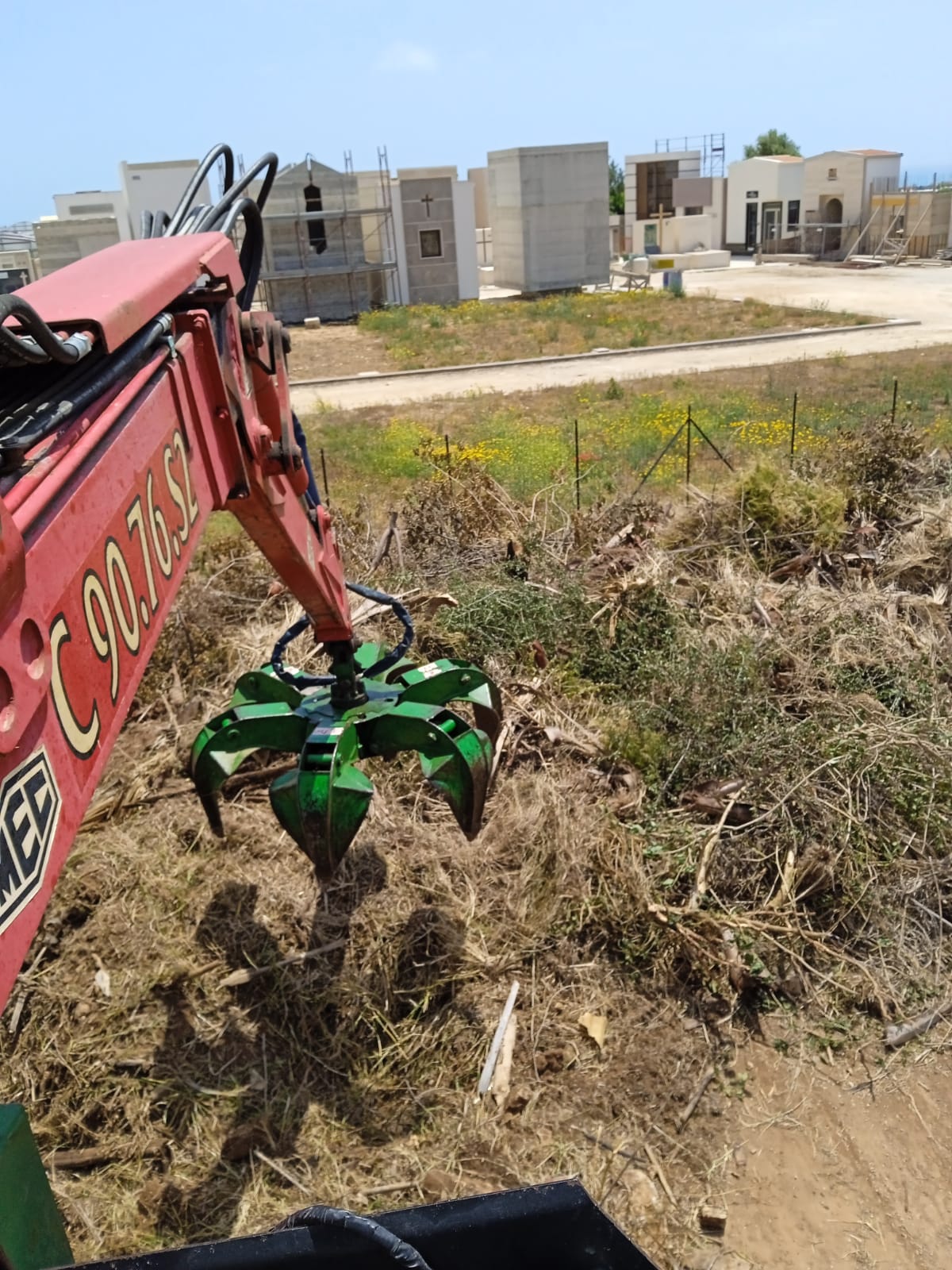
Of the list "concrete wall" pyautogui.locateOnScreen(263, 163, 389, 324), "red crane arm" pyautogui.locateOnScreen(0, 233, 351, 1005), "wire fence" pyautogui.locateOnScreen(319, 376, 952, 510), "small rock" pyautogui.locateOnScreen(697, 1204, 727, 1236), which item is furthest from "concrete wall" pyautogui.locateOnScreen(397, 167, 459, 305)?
"small rock" pyautogui.locateOnScreen(697, 1204, 727, 1236)

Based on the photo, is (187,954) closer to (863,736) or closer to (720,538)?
(863,736)

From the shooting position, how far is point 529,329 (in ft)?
98.9

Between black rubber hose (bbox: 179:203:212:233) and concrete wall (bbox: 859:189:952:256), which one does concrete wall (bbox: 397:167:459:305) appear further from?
black rubber hose (bbox: 179:203:212:233)

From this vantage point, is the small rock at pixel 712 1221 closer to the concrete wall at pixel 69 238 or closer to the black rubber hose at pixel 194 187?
the black rubber hose at pixel 194 187

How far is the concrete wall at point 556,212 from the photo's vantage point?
1513 inches

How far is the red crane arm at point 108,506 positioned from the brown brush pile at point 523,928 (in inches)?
95.6

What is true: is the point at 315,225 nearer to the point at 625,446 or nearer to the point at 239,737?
the point at 625,446

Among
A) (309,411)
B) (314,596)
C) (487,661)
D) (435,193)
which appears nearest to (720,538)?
(487,661)

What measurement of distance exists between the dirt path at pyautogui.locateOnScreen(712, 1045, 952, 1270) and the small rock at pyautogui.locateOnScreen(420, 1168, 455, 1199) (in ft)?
3.21

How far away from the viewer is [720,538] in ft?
25.9

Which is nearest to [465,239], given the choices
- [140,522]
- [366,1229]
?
[140,522]

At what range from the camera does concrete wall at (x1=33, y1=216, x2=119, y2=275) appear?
36781 mm

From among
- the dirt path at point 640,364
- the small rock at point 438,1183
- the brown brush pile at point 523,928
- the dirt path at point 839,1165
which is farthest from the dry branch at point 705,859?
the dirt path at point 640,364

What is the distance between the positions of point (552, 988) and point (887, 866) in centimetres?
174
